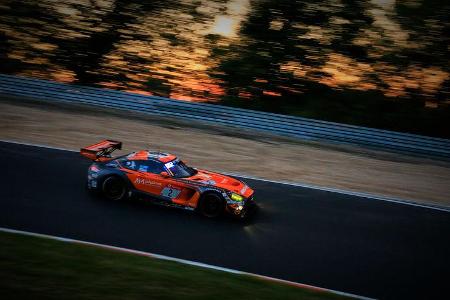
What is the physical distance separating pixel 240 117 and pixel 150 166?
10.6 metres

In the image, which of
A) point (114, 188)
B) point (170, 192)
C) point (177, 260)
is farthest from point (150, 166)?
point (177, 260)

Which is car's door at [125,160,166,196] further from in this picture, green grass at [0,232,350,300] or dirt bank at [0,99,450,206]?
dirt bank at [0,99,450,206]

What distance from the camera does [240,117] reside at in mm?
20500

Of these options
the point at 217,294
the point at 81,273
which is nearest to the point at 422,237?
the point at 217,294

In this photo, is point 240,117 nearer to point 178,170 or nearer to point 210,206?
point 178,170

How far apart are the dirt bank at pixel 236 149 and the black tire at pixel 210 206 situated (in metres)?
4.41

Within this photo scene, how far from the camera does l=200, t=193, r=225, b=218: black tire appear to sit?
32.3 ft

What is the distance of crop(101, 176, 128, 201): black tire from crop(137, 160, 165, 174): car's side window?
0.52 meters

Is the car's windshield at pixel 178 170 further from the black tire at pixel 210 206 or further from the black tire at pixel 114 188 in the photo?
the black tire at pixel 114 188

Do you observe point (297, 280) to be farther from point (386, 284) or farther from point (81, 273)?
point (81, 273)

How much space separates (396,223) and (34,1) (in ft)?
75.0

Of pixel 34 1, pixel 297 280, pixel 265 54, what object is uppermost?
pixel 34 1

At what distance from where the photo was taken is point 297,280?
7.72 metres

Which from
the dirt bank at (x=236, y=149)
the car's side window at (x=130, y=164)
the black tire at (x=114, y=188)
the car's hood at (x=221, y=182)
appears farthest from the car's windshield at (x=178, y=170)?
the dirt bank at (x=236, y=149)
